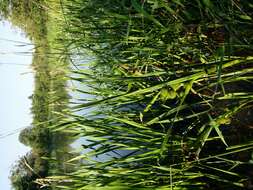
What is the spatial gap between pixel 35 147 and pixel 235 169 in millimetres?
8744

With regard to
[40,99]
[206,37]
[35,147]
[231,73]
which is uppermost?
[206,37]

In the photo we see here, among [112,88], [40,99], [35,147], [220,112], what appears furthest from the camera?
[35,147]

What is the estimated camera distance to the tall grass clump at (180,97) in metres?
1.17

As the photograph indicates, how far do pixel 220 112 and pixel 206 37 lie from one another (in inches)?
8.9

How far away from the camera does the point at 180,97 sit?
130 cm

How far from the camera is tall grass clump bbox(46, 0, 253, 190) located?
3.84ft

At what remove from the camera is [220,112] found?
1280mm

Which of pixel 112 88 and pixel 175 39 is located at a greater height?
pixel 175 39

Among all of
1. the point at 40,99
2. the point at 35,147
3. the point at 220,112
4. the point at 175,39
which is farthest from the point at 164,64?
the point at 35,147

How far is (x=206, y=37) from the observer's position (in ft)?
4.26

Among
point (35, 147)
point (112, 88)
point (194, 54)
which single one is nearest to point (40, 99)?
point (35, 147)

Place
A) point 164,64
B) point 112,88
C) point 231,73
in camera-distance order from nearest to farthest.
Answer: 1. point 231,73
2. point 164,64
3. point 112,88

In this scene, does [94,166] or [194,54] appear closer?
[194,54]

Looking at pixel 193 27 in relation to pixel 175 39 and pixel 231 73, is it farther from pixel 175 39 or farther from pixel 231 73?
pixel 231 73
